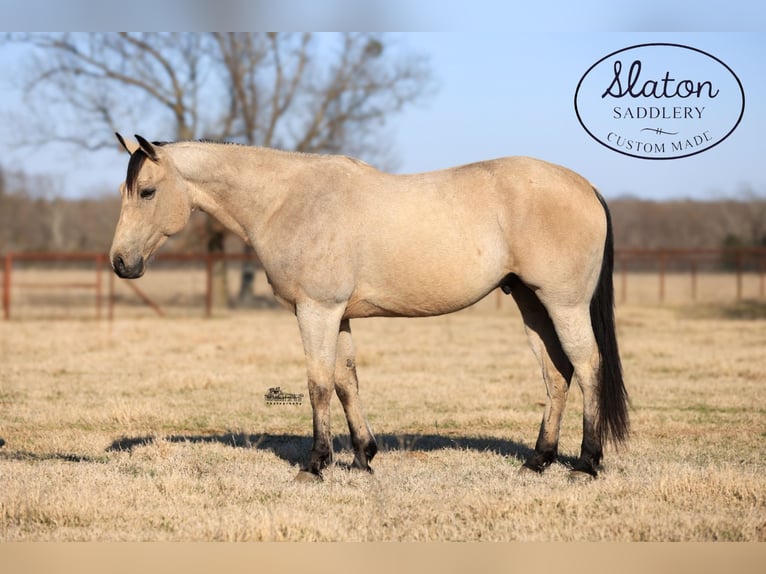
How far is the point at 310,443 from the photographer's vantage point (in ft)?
24.6

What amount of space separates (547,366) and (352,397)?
1.50 metres

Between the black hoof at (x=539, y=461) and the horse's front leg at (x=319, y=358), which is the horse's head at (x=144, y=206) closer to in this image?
the horse's front leg at (x=319, y=358)

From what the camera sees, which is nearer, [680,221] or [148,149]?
[148,149]

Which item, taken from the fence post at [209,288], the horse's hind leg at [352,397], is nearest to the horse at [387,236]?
the horse's hind leg at [352,397]

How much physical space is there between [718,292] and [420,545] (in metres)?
27.7

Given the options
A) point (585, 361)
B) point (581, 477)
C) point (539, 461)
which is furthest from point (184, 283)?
point (581, 477)

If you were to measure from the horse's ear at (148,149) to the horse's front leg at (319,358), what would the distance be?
1.43 meters

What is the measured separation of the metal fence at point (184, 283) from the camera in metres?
22.3

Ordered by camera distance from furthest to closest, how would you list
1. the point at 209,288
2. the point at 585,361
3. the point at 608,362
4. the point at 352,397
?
the point at 209,288, the point at 352,397, the point at 608,362, the point at 585,361

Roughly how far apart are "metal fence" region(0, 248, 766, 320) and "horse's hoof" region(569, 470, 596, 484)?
515 inches

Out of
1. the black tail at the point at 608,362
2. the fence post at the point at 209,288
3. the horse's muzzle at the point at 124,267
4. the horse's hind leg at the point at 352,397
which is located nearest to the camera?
the horse's muzzle at the point at 124,267

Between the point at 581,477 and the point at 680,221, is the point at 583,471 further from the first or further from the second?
the point at 680,221

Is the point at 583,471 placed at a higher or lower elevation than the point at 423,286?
lower
